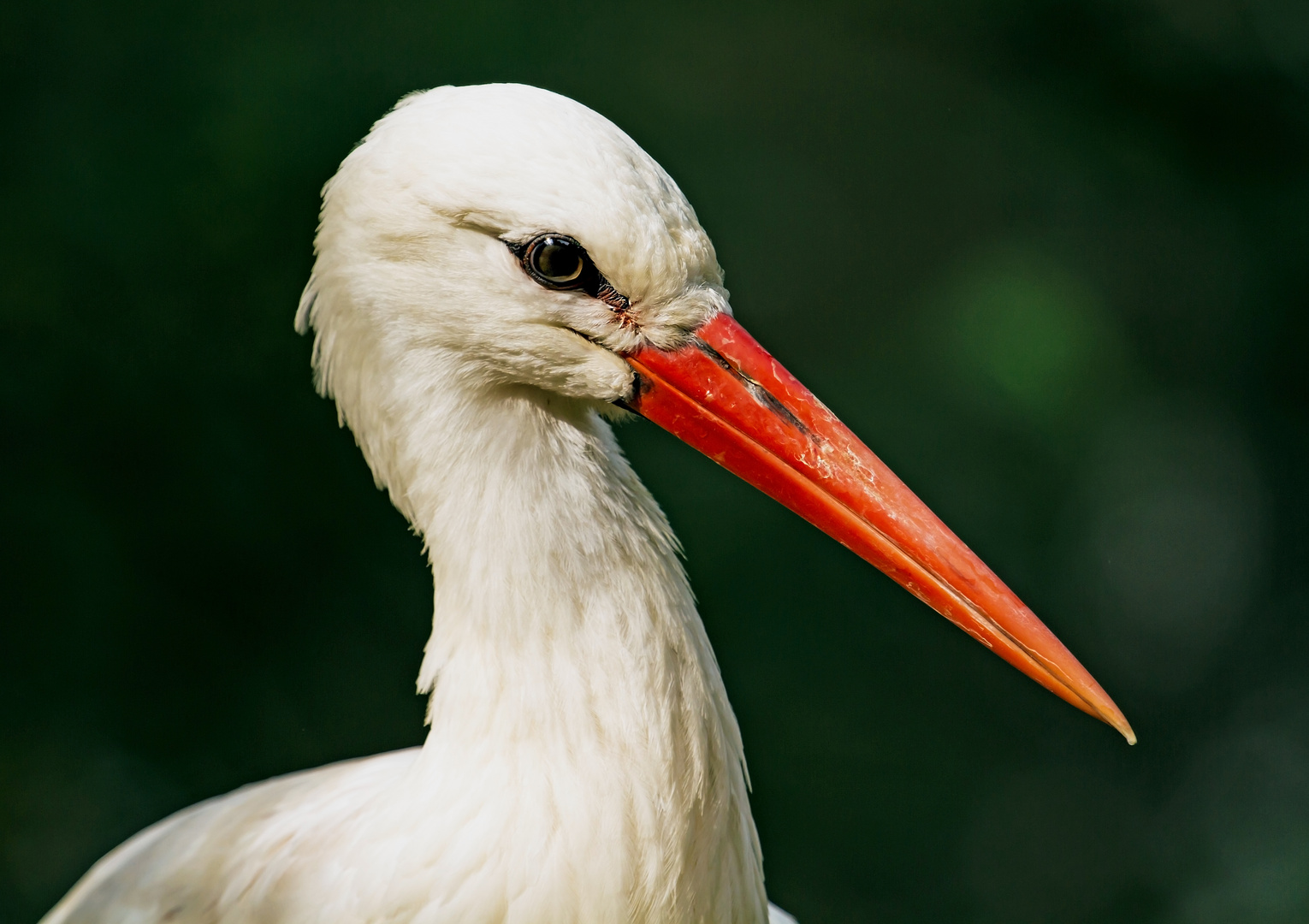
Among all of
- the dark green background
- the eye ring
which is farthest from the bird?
the dark green background

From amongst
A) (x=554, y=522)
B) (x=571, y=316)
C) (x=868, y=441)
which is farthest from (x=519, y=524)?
(x=868, y=441)

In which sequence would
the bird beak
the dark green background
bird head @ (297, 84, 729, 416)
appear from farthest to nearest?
the dark green background < the bird beak < bird head @ (297, 84, 729, 416)

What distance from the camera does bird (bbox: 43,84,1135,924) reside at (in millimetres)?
989

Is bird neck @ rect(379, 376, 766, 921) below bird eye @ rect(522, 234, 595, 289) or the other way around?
below

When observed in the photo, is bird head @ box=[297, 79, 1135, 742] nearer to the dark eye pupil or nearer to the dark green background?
the dark eye pupil

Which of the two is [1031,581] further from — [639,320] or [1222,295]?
[639,320]

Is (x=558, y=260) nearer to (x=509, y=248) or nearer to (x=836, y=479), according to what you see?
(x=509, y=248)

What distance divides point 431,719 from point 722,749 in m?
0.27

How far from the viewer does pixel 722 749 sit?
3.70 ft

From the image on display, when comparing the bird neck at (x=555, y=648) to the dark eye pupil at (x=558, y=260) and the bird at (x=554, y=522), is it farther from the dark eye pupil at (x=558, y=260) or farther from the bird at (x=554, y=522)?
the dark eye pupil at (x=558, y=260)

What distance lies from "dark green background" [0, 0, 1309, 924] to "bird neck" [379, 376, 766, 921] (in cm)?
143

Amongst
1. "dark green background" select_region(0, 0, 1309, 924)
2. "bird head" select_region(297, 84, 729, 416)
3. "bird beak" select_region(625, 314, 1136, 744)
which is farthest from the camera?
"dark green background" select_region(0, 0, 1309, 924)

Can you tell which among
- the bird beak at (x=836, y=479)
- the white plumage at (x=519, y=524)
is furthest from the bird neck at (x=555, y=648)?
the bird beak at (x=836, y=479)

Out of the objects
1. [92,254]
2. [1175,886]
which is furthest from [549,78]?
[1175,886]
